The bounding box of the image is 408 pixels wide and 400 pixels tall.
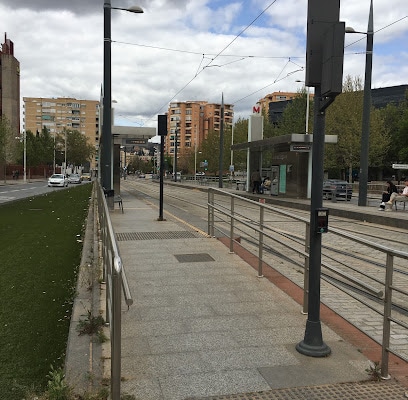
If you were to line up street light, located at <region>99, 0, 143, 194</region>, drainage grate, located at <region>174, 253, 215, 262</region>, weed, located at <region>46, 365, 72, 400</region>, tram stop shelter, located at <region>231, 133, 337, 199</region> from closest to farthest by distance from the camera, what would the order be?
weed, located at <region>46, 365, 72, 400</region>, drainage grate, located at <region>174, 253, 215, 262</region>, street light, located at <region>99, 0, 143, 194</region>, tram stop shelter, located at <region>231, 133, 337, 199</region>

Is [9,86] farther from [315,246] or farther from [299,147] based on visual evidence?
[315,246]

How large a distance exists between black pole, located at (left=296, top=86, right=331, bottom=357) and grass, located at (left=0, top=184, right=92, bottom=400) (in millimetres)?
2225

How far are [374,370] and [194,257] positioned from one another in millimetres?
4690

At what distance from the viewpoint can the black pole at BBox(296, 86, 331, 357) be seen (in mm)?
3889

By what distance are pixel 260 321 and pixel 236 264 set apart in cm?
277

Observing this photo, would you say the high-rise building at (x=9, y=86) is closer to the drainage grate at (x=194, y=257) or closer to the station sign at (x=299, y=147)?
the station sign at (x=299, y=147)

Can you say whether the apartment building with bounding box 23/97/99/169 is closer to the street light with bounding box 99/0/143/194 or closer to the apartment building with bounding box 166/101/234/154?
the apartment building with bounding box 166/101/234/154

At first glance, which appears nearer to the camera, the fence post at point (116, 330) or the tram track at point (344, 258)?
the fence post at point (116, 330)

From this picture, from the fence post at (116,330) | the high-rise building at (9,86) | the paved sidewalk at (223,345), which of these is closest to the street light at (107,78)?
the paved sidewalk at (223,345)

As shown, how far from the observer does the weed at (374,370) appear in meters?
3.62

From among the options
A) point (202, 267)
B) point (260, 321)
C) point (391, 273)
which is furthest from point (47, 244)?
point (391, 273)

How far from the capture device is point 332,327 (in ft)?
15.8

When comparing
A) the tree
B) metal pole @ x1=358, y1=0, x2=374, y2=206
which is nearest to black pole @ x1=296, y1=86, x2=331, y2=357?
metal pole @ x1=358, y1=0, x2=374, y2=206

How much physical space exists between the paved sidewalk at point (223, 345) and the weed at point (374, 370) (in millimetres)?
47
